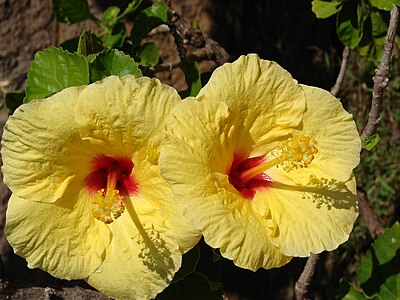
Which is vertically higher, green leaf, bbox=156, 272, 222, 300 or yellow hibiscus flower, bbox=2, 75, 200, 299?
yellow hibiscus flower, bbox=2, 75, 200, 299

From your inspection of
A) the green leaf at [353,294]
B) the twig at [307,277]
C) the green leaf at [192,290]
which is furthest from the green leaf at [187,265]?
the green leaf at [353,294]

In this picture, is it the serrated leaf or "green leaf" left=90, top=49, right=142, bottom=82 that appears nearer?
"green leaf" left=90, top=49, right=142, bottom=82

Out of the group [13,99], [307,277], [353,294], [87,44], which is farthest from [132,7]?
[353,294]

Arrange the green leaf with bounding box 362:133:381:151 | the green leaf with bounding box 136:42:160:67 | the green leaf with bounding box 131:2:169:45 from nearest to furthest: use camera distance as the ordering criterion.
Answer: the green leaf with bounding box 362:133:381:151 → the green leaf with bounding box 131:2:169:45 → the green leaf with bounding box 136:42:160:67

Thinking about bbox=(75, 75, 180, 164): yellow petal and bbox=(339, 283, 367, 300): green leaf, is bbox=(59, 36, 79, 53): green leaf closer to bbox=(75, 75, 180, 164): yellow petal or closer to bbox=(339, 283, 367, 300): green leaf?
bbox=(75, 75, 180, 164): yellow petal

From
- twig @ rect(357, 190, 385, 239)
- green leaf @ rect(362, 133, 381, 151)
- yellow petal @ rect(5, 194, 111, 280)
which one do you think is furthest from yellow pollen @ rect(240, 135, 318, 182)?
twig @ rect(357, 190, 385, 239)

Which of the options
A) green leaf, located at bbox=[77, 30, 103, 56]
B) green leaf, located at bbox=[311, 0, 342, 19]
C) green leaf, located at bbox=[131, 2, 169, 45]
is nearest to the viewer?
green leaf, located at bbox=[77, 30, 103, 56]

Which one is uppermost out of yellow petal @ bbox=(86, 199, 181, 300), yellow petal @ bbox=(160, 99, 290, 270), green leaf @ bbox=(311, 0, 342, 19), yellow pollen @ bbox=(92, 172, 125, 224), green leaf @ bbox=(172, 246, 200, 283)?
green leaf @ bbox=(311, 0, 342, 19)

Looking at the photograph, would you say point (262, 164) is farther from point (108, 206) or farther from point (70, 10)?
point (70, 10)
